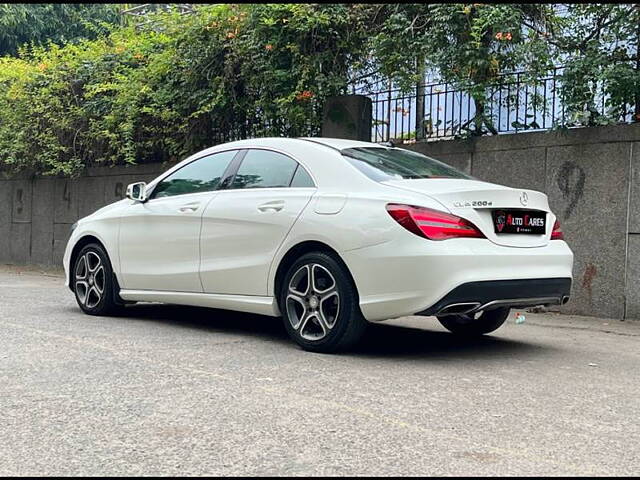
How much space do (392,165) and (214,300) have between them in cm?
175

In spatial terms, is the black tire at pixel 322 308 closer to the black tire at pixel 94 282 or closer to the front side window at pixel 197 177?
the front side window at pixel 197 177

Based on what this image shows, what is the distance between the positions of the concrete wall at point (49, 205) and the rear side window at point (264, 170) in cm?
688

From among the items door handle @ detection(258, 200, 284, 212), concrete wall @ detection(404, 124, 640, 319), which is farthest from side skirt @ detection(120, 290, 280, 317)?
concrete wall @ detection(404, 124, 640, 319)

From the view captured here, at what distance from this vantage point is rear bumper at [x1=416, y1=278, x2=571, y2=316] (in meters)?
4.92

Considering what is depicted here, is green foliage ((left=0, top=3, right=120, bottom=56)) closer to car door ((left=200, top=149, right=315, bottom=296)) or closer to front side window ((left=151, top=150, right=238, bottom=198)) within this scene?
front side window ((left=151, top=150, right=238, bottom=198))

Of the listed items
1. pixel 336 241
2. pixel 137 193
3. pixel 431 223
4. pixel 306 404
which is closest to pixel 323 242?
pixel 336 241

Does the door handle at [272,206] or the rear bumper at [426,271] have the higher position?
the door handle at [272,206]

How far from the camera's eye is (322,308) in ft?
17.7

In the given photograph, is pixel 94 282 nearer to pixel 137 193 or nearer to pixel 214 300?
pixel 137 193

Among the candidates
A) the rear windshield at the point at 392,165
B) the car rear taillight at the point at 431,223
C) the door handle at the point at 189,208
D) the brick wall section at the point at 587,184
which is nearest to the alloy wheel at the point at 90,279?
the door handle at the point at 189,208

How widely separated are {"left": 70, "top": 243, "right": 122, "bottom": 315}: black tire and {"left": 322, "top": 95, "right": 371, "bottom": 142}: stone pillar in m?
4.00

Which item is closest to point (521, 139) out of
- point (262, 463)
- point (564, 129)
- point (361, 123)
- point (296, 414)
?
point (564, 129)

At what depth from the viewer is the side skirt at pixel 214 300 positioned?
5.76m

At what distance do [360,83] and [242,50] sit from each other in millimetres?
1736
